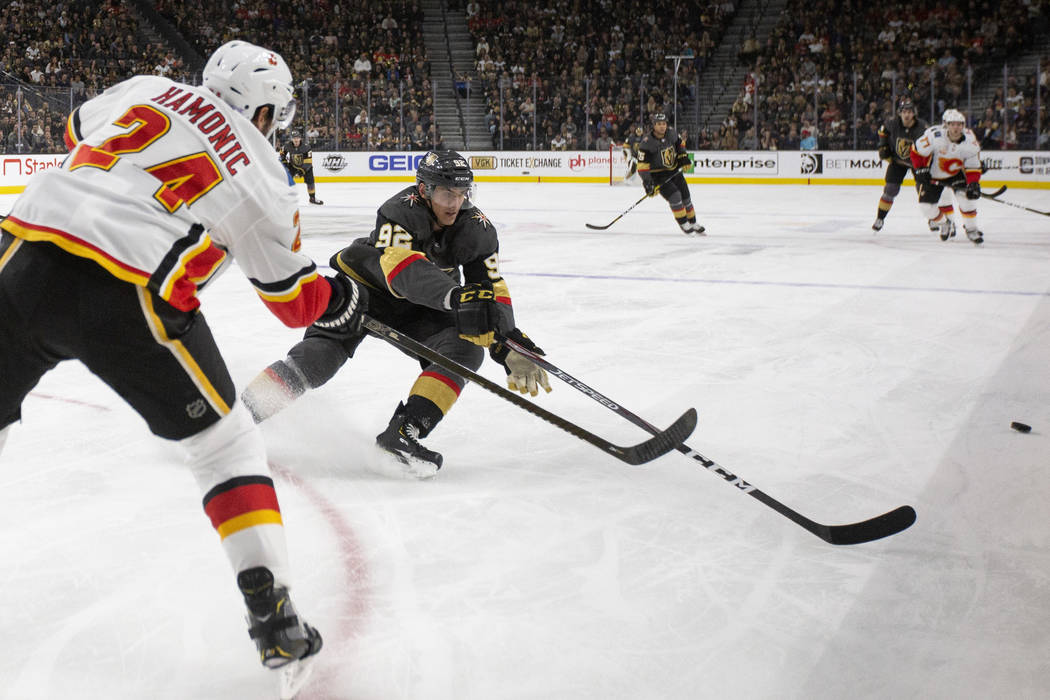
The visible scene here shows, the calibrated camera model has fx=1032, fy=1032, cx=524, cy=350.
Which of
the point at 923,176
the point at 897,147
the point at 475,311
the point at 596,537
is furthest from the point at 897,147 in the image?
the point at 596,537

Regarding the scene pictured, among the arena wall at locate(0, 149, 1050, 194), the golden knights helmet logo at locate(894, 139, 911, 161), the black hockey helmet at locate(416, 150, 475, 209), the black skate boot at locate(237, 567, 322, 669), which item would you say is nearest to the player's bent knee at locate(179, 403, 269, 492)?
the black skate boot at locate(237, 567, 322, 669)

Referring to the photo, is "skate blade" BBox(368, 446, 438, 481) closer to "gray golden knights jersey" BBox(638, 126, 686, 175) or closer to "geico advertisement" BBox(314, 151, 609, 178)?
"gray golden knights jersey" BBox(638, 126, 686, 175)

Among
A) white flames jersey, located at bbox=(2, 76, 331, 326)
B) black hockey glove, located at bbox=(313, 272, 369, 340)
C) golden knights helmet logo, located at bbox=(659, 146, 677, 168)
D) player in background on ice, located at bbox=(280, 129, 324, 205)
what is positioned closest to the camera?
white flames jersey, located at bbox=(2, 76, 331, 326)

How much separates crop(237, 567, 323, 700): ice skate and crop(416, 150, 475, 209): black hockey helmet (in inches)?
57.3

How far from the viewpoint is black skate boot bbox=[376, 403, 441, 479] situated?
2609 millimetres

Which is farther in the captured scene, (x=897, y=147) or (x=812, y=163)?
(x=812, y=163)

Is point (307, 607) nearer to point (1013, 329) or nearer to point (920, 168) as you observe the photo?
point (1013, 329)

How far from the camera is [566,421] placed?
→ 235 cm

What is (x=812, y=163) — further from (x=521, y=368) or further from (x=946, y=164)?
(x=521, y=368)

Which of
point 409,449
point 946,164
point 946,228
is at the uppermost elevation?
point 946,164

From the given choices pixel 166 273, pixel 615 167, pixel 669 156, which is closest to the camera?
pixel 166 273

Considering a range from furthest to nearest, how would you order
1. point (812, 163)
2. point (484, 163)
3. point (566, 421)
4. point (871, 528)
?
1. point (484, 163)
2. point (812, 163)
3. point (566, 421)
4. point (871, 528)

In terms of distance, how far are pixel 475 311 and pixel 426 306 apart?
38 cm

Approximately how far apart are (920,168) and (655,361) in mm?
5294
